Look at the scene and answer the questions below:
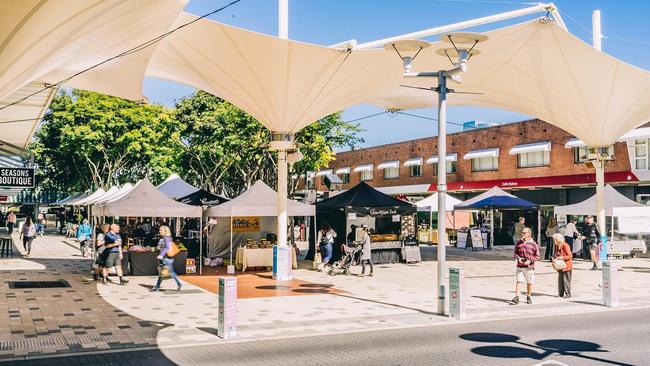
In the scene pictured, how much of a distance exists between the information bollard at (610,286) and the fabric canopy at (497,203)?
1598 centimetres

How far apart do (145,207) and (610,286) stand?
1444 cm

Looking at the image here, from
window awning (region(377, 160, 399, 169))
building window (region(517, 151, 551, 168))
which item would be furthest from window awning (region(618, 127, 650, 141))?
window awning (region(377, 160, 399, 169))

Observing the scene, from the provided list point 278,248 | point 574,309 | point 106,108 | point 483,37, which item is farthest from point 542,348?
point 106,108

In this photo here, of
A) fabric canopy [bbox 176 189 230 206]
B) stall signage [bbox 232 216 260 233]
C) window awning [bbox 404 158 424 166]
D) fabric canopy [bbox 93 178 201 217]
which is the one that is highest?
window awning [bbox 404 158 424 166]

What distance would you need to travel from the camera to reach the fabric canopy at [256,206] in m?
21.5

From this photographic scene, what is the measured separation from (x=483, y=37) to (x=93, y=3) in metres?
7.68

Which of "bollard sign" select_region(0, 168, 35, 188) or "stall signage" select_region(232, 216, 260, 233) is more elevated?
"bollard sign" select_region(0, 168, 35, 188)

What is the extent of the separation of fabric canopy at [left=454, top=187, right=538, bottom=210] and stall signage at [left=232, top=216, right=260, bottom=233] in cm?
1219

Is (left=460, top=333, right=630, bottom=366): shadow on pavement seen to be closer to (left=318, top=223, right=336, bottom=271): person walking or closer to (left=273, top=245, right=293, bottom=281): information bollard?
(left=273, top=245, right=293, bottom=281): information bollard

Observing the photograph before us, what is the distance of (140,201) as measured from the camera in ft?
69.7

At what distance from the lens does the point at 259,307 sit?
14.8 meters

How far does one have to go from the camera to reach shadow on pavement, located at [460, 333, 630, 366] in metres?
9.86

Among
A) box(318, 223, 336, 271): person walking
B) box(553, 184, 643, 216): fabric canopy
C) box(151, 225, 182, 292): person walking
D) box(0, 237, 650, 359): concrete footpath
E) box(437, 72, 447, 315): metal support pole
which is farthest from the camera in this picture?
box(553, 184, 643, 216): fabric canopy

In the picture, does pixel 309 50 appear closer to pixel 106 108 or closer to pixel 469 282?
pixel 469 282
